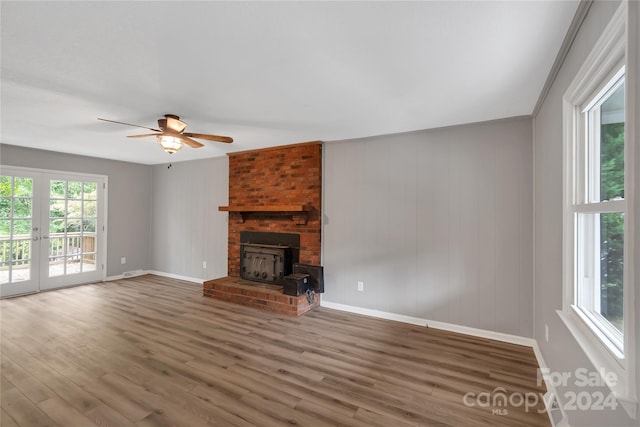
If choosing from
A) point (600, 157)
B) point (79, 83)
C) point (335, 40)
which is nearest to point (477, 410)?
point (600, 157)

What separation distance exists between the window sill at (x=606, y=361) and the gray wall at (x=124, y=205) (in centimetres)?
A: 698

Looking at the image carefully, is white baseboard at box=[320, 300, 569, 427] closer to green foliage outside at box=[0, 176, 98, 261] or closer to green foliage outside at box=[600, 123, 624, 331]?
green foliage outside at box=[600, 123, 624, 331]

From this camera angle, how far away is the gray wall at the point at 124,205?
532 centimetres

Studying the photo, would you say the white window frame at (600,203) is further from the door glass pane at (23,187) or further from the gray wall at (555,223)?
the door glass pane at (23,187)

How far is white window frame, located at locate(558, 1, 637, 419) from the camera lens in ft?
3.09

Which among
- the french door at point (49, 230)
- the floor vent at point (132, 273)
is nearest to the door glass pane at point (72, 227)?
the french door at point (49, 230)

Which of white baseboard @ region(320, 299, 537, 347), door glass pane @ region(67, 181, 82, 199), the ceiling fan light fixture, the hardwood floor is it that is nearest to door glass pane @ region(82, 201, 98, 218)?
door glass pane @ region(67, 181, 82, 199)

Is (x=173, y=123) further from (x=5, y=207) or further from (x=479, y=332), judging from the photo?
(x=479, y=332)

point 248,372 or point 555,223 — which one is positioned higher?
point 555,223

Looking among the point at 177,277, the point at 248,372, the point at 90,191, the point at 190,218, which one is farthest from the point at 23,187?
the point at 248,372

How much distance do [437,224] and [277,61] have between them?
2553 millimetres

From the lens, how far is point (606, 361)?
1.18 m

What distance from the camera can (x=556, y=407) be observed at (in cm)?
191

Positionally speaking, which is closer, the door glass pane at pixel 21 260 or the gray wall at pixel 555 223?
the gray wall at pixel 555 223
